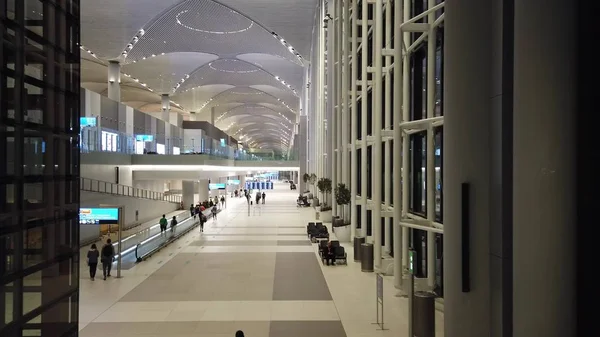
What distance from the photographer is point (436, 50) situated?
10422mm

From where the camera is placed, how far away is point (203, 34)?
135ft

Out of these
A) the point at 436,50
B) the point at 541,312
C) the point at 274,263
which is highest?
the point at 436,50

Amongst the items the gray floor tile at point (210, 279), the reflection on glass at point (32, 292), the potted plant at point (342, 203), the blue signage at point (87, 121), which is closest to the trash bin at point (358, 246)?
the gray floor tile at point (210, 279)

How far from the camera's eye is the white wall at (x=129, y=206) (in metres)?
18.8

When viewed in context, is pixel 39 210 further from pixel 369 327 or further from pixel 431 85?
pixel 431 85

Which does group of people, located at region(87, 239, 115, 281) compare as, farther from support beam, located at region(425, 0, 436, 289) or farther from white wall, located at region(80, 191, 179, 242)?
support beam, located at region(425, 0, 436, 289)

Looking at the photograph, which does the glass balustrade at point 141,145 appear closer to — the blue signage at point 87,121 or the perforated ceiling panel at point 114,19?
the blue signage at point 87,121

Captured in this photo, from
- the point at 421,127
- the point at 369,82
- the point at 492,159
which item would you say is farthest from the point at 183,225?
the point at 492,159

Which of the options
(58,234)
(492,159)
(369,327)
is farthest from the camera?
(369,327)

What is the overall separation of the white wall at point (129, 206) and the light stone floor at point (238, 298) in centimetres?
448

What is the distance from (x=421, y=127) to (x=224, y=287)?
5.76 meters

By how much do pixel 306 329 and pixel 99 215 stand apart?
7.77m

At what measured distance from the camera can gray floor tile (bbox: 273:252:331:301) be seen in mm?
10297

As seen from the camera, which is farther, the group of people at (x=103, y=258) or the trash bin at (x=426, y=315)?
the group of people at (x=103, y=258)
